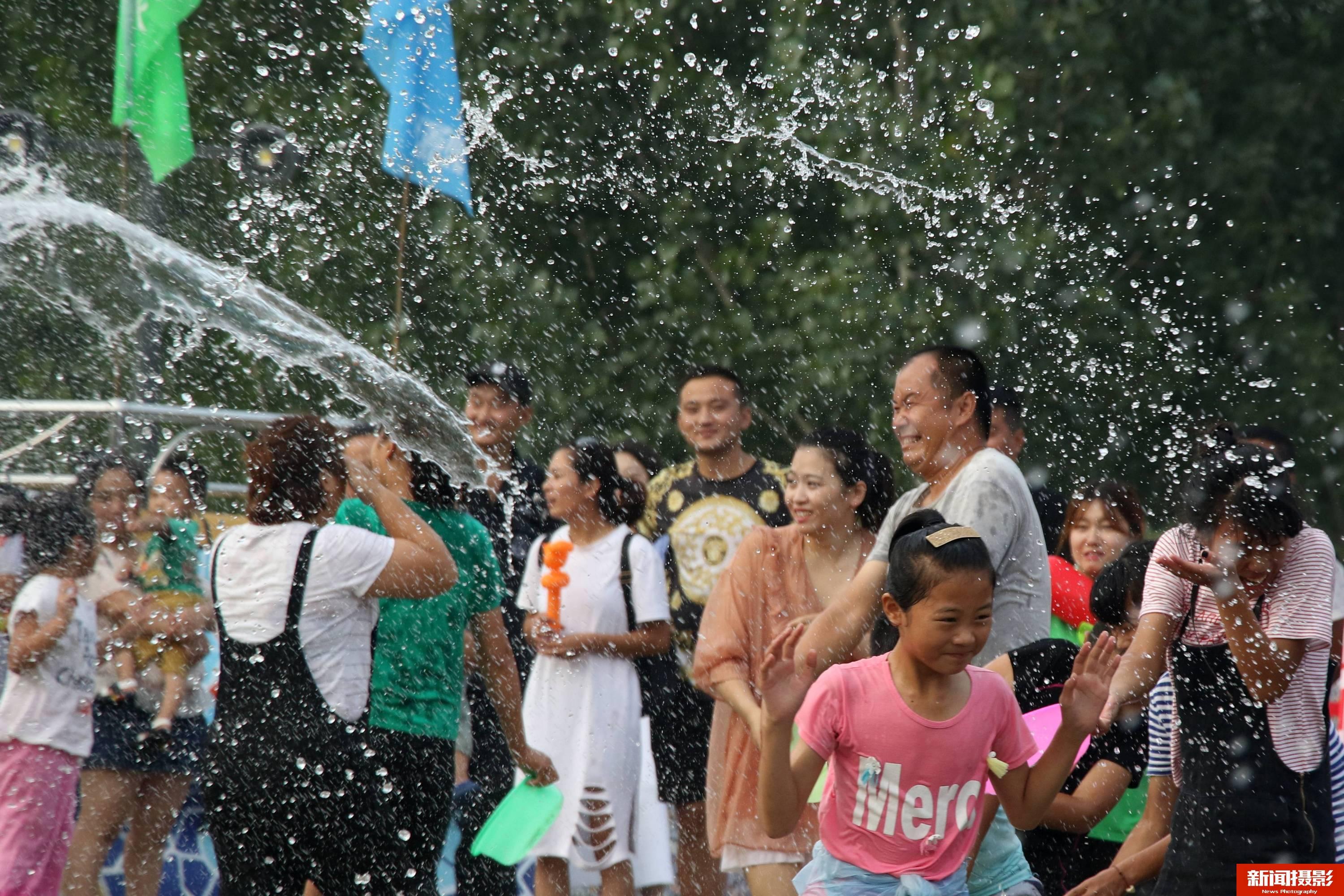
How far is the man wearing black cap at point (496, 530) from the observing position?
640cm

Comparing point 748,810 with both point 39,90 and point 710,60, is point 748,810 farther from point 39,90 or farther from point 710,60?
point 39,90

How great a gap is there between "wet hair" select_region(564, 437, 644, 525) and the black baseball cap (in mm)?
449

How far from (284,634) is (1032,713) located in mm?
2193

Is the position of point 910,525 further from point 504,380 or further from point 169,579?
point 169,579

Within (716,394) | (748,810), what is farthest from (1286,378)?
(748,810)

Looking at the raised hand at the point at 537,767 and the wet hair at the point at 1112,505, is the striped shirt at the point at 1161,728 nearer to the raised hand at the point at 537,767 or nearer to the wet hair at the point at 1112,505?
the wet hair at the point at 1112,505

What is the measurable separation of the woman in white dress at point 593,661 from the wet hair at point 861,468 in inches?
43.2

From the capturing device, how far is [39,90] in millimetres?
14516

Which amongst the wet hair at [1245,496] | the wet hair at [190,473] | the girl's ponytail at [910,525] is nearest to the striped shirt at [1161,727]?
the wet hair at [1245,496]

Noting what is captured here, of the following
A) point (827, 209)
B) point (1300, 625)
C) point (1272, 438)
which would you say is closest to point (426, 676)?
point (1300, 625)

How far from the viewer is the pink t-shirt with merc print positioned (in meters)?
3.45

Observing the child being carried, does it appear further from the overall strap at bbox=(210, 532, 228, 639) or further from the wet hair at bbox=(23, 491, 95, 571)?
the overall strap at bbox=(210, 532, 228, 639)

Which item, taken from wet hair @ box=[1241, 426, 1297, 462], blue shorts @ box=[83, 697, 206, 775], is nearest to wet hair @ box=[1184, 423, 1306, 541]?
wet hair @ box=[1241, 426, 1297, 462]

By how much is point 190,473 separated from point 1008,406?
12.3 ft
